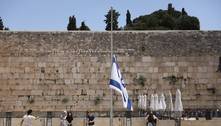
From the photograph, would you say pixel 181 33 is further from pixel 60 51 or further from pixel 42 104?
pixel 42 104

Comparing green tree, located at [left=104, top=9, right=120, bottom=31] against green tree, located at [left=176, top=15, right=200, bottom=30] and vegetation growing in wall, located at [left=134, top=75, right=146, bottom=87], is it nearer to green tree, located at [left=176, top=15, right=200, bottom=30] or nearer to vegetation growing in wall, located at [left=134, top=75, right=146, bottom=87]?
green tree, located at [left=176, top=15, right=200, bottom=30]

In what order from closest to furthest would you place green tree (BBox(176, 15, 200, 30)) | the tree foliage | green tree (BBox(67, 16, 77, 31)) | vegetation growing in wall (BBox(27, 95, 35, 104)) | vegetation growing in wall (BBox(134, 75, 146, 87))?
vegetation growing in wall (BBox(27, 95, 35, 104))
vegetation growing in wall (BBox(134, 75, 146, 87))
green tree (BBox(67, 16, 77, 31))
green tree (BBox(176, 15, 200, 30))
the tree foliage

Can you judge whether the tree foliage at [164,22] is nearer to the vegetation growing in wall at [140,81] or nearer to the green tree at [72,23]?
the green tree at [72,23]

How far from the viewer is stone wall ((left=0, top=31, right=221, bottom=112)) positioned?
26391mm

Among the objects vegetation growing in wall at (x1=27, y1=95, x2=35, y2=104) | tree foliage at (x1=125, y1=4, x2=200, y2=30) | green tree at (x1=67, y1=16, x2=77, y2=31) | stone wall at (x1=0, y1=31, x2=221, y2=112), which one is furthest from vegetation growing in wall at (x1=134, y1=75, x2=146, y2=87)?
tree foliage at (x1=125, y1=4, x2=200, y2=30)

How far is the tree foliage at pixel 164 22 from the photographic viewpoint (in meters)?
40.2

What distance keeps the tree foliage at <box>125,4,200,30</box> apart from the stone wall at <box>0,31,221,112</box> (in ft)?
42.3

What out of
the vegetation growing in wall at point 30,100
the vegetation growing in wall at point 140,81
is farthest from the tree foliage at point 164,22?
the vegetation growing in wall at point 30,100

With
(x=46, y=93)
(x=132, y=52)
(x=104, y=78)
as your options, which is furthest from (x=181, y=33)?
(x=46, y=93)

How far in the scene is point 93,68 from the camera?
26641 mm

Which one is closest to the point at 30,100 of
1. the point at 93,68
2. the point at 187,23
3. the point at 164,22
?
the point at 93,68

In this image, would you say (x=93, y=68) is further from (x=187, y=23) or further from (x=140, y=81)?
(x=187, y=23)

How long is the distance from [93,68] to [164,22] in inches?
680

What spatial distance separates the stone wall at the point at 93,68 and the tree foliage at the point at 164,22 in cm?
1291
